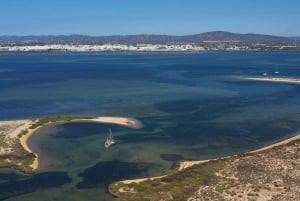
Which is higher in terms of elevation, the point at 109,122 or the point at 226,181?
the point at 109,122

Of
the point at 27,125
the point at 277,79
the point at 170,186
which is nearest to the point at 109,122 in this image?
the point at 27,125

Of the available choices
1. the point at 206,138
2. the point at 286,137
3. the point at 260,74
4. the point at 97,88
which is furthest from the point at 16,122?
the point at 260,74

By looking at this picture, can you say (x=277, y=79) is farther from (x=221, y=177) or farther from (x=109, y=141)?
(x=221, y=177)

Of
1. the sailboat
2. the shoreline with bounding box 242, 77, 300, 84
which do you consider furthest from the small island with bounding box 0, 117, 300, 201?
the shoreline with bounding box 242, 77, 300, 84

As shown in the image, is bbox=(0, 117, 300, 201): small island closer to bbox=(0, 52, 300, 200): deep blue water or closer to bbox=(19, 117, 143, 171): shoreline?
bbox=(0, 52, 300, 200): deep blue water

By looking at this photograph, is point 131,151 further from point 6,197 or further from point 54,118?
point 54,118
